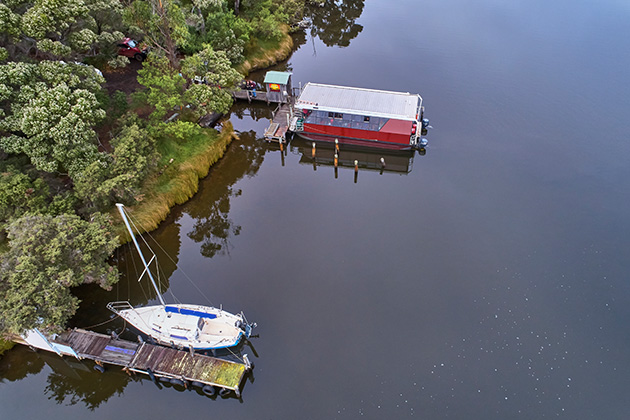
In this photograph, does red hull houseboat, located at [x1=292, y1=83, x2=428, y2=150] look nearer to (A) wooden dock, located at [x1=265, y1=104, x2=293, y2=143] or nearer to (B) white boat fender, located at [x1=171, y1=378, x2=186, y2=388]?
(A) wooden dock, located at [x1=265, y1=104, x2=293, y2=143]

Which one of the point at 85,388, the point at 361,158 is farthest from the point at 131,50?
the point at 85,388

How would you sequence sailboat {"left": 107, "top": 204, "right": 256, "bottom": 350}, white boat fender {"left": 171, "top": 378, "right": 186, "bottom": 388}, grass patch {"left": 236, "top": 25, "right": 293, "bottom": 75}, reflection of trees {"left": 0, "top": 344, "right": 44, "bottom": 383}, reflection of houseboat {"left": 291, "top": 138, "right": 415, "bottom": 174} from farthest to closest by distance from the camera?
grass patch {"left": 236, "top": 25, "right": 293, "bottom": 75} < reflection of houseboat {"left": 291, "top": 138, "right": 415, "bottom": 174} < sailboat {"left": 107, "top": 204, "right": 256, "bottom": 350} < reflection of trees {"left": 0, "top": 344, "right": 44, "bottom": 383} < white boat fender {"left": 171, "top": 378, "right": 186, "bottom": 388}

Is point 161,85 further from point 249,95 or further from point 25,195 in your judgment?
point 25,195

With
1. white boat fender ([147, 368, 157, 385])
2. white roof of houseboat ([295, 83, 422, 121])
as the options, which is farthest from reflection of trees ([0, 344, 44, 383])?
white roof of houseboat ([295, 83, 422, 121])

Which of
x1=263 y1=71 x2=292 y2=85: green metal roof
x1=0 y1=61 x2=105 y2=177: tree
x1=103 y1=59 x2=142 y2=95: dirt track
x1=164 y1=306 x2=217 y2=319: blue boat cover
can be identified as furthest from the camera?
x1=263 y1=71 x2=292 y2=85: green metal roof

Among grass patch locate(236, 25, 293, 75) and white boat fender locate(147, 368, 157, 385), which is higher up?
grass patch locate(236, 25, 293, 75)

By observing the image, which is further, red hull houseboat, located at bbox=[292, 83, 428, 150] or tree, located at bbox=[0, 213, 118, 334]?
red hull houseboat, located at bbox=[292, 83, 428, 150]

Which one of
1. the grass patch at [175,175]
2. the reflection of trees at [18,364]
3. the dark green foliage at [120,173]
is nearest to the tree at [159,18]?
the grass patch at [175,175]

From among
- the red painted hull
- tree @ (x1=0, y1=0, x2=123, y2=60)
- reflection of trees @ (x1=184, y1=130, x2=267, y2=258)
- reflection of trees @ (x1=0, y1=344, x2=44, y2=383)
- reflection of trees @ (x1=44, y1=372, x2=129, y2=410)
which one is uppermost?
tree @ (x1=0, y1=0, x2=123, y2=60)

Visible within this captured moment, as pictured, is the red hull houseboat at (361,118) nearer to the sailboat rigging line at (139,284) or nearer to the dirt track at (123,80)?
the dirt track at (123,80)
